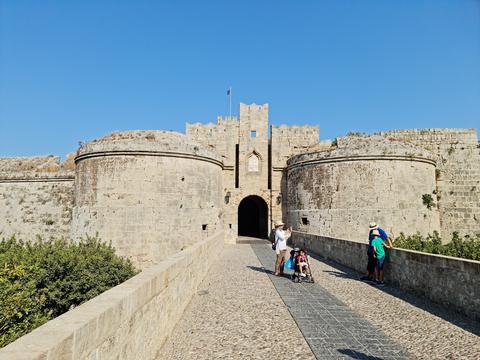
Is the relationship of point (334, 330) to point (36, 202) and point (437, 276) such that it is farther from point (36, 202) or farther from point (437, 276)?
point (36, 202)

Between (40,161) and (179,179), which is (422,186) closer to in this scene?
(179,179)

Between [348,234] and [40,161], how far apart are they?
66.5 feet

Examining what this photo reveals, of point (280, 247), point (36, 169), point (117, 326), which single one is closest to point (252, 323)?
point (117, 326)

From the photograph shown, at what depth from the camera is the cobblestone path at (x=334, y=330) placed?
13.5 feet

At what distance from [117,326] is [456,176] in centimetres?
2258

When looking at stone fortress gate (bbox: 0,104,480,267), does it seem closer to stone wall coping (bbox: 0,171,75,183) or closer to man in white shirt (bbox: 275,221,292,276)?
stone wall coping (bbox: 0,171,75,183)

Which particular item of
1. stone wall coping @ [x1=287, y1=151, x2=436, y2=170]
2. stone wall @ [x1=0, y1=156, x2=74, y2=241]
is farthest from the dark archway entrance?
stone wall @ [x1=0, y1=156, x2=74, y2=241]

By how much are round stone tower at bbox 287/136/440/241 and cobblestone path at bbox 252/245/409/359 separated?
1109cm

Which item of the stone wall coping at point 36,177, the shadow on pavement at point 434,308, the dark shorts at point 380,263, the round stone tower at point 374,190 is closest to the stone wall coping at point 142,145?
the stone wall coping at point 36,177

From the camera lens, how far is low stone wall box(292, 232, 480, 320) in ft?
17.8

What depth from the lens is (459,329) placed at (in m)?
4.91

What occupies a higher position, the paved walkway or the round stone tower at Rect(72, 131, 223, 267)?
the round stone tower at Rect(72, 131, 223, 267)

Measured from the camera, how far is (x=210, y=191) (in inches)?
750

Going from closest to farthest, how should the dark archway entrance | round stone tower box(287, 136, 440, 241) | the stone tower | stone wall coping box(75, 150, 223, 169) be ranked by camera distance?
stone wall coping box(75, 150, 223, 169) < round stone tower box(287, 136, 440, 241) < the stone tower < the dark archway entrance
